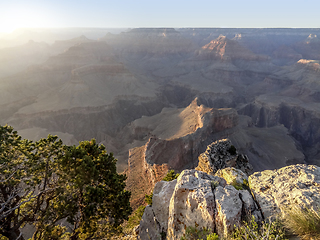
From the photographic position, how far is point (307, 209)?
861 cm

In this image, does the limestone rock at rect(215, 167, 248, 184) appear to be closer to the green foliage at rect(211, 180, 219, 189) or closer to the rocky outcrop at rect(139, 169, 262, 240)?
the rocky outcrop at rect(139, 169, 262, 240)

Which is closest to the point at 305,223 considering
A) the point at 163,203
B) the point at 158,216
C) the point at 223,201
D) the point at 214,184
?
the point at 223,201

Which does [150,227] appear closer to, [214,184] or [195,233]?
[195,233]

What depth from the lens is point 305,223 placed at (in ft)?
26.5

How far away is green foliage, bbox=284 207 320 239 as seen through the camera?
7.95 meters

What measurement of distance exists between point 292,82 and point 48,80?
654ft

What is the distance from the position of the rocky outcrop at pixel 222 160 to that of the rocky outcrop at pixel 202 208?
18.4m

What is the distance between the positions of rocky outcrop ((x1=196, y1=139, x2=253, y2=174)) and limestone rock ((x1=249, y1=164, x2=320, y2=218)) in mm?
17723

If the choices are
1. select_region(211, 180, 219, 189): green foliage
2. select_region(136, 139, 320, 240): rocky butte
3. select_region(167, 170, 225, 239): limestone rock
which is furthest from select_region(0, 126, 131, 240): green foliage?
select_region(211, 180, 219, 189): green foliage

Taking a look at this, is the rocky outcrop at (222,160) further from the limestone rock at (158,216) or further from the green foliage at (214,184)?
the green foliage at (214,184)

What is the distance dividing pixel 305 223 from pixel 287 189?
2.96m

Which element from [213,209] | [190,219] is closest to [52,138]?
[190,219]

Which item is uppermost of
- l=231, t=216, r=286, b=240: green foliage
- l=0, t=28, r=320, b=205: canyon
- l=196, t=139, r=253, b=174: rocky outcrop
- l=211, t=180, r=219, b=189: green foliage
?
l=231, t=216, r=286, b=240: green foliage

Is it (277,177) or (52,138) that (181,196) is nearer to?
(277,177)
